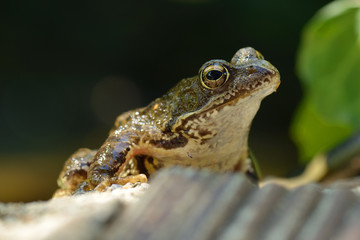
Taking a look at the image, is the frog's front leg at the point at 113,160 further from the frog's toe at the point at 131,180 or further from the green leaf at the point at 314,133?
the green leaf at the point at 314,133

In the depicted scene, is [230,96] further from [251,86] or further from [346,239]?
[346,239]

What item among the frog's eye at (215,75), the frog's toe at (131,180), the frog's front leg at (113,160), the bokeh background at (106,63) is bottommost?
the frog's toe at (131,180)

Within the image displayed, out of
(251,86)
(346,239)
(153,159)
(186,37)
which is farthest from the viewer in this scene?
(186,37)

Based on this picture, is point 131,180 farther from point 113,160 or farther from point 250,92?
point 250,92

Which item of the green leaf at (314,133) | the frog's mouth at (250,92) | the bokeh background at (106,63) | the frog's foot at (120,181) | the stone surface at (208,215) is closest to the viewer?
the stone surface at (208,215)

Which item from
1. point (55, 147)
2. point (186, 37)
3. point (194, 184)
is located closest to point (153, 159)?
point (194, 184)

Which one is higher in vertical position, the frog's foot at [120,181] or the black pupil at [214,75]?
the black pupil at [214,75]

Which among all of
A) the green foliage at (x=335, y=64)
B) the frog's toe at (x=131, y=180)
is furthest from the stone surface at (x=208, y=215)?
the green foliage at (x=335, y=64)
